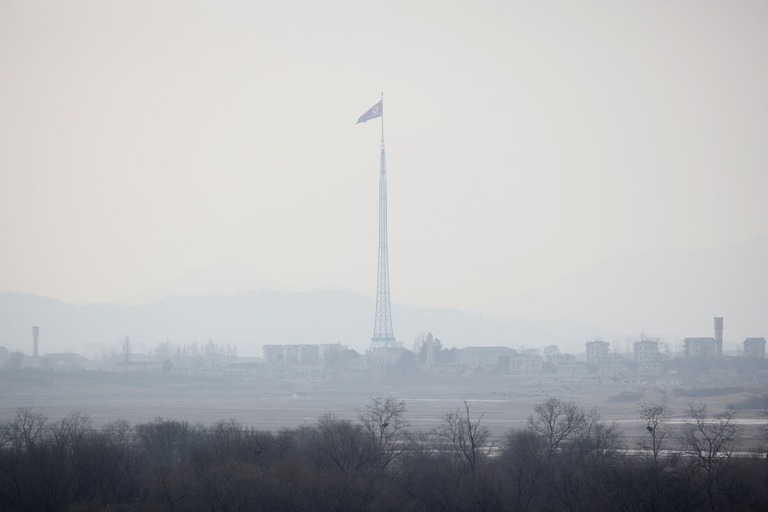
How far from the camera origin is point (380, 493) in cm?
3775

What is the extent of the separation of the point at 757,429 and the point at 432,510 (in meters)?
29.7

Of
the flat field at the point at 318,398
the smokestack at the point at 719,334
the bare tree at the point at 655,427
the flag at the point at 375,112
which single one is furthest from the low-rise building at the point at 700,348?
the bare tree at the point at 655,427

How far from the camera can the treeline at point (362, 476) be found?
36.8 m

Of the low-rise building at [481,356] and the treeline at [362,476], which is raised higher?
the low-rise building at [481,356]

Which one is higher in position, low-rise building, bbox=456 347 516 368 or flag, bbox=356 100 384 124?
flag, bbox=356 100 384 124

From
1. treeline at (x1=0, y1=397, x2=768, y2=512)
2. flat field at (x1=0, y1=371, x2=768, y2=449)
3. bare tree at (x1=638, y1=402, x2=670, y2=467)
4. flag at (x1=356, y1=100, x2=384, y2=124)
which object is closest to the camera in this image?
treeline at (x1=0, y1=397, x2=768, y2=512)

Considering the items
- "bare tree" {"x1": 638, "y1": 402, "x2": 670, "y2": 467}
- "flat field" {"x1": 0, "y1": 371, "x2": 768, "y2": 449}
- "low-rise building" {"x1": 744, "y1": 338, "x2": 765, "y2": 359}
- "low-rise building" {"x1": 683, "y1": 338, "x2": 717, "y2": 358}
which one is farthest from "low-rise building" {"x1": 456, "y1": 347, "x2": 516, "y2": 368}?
"bare tree" {"x1": 638, "y1": 402, "x2": 670, "y2": 467}

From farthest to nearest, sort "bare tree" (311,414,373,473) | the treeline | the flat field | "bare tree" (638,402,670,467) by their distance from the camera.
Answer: the flat field
"bare tree" (638,402,670,467)
"bare tree" (311,414,373,473)
the treeline

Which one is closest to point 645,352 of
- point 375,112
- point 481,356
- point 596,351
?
point 596,351

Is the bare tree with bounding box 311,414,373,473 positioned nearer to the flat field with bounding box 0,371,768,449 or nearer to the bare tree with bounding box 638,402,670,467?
the bare tree with bounding box 638,402,670,467

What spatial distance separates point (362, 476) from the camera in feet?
132

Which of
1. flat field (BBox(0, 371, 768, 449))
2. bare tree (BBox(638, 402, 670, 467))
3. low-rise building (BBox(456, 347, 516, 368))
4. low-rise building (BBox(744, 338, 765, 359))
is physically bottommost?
flat field (BBox(0, 371, 768, 449))

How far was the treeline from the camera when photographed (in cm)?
3684

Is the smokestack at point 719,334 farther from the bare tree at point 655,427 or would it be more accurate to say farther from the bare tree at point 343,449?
the bare tree at point 343,449
